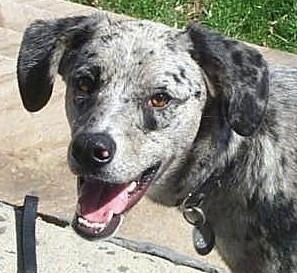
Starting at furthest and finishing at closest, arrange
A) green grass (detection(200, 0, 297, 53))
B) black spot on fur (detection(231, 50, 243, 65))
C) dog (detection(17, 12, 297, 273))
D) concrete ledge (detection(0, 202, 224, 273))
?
green grass (detection(200, 0, 297, 53))
concrete ledge (detection(0, 202, 224, 273))
black spot on fur (detection(231, 50, 243, 65))
dog (detection(17, 12, 297, 273))

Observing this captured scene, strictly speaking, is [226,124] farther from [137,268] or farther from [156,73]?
[137,268]

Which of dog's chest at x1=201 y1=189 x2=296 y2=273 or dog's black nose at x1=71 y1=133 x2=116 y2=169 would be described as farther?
dog's chest at x1=201 y1=189 x2=296 y2=273

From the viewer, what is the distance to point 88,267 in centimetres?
506

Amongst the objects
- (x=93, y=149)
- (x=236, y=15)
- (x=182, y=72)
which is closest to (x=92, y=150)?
(x=93, y=149)

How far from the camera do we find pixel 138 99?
395cm

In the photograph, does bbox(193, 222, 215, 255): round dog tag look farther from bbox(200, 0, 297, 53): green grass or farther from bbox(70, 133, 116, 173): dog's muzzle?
bbox(200, 0, 297, 53): green grass

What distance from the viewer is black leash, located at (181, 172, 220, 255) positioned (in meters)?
4.26

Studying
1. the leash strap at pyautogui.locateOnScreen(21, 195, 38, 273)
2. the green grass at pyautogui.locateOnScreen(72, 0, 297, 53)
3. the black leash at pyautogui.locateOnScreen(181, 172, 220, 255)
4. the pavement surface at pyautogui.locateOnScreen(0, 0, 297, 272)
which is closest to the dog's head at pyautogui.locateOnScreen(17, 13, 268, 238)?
the black leash at pyautogui.locateOnScreen(181, 172, 220, 255)

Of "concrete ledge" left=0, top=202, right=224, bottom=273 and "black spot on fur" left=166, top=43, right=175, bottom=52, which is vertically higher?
"black spot on fur" left=166, top=43, right=175, bottom=52

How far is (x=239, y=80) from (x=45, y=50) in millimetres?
721

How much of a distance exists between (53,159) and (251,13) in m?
2.53

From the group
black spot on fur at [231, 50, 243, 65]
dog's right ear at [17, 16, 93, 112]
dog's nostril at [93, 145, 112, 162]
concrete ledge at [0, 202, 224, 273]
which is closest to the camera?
dog's nostril at [93, 145, 112, 162]

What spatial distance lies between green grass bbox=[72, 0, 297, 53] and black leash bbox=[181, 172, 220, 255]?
3343 mm

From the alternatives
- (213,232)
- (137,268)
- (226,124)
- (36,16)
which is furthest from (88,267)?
(36,16)
